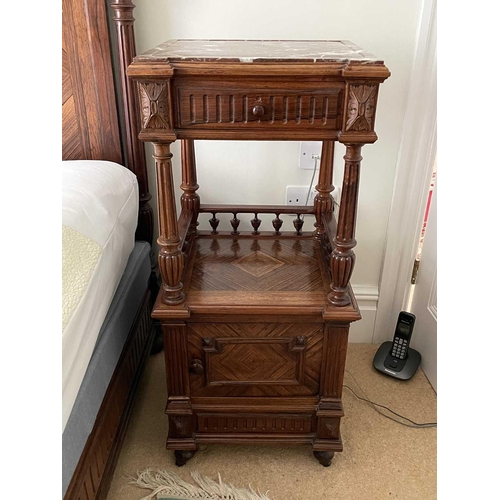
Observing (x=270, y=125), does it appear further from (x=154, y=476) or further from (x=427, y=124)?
(x=154, y=476)

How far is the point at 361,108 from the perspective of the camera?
84 cm

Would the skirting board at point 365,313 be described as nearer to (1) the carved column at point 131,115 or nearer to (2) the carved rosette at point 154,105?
(1) the carved column at point 131,115

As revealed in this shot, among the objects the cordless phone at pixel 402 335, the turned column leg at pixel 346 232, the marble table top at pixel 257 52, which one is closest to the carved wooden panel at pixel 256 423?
the turned column leg at pixel 346 232

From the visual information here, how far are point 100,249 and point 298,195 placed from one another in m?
0.64

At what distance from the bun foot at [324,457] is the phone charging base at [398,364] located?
385 mm

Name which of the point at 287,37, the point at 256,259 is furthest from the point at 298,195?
the point at 287,37

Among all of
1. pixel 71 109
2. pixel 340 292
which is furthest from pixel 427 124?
pixel 71 109

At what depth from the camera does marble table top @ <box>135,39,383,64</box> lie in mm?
831

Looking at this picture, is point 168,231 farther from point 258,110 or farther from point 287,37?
point 287,37

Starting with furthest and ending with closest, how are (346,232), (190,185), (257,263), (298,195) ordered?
(298,195), (190,185), (257,263), (346,232)

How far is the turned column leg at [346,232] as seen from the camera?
902 mm

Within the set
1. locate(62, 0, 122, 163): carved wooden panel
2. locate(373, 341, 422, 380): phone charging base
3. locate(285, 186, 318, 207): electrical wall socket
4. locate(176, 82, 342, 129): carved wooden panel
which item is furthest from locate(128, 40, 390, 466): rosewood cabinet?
locate(373, 341, 422, 380): phone charging base

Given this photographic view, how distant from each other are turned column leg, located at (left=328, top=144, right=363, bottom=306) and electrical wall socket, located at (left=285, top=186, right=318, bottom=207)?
1.45ft

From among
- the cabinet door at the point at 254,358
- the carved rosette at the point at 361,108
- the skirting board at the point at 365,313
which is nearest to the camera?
the carved rosette at the point at 361,108
